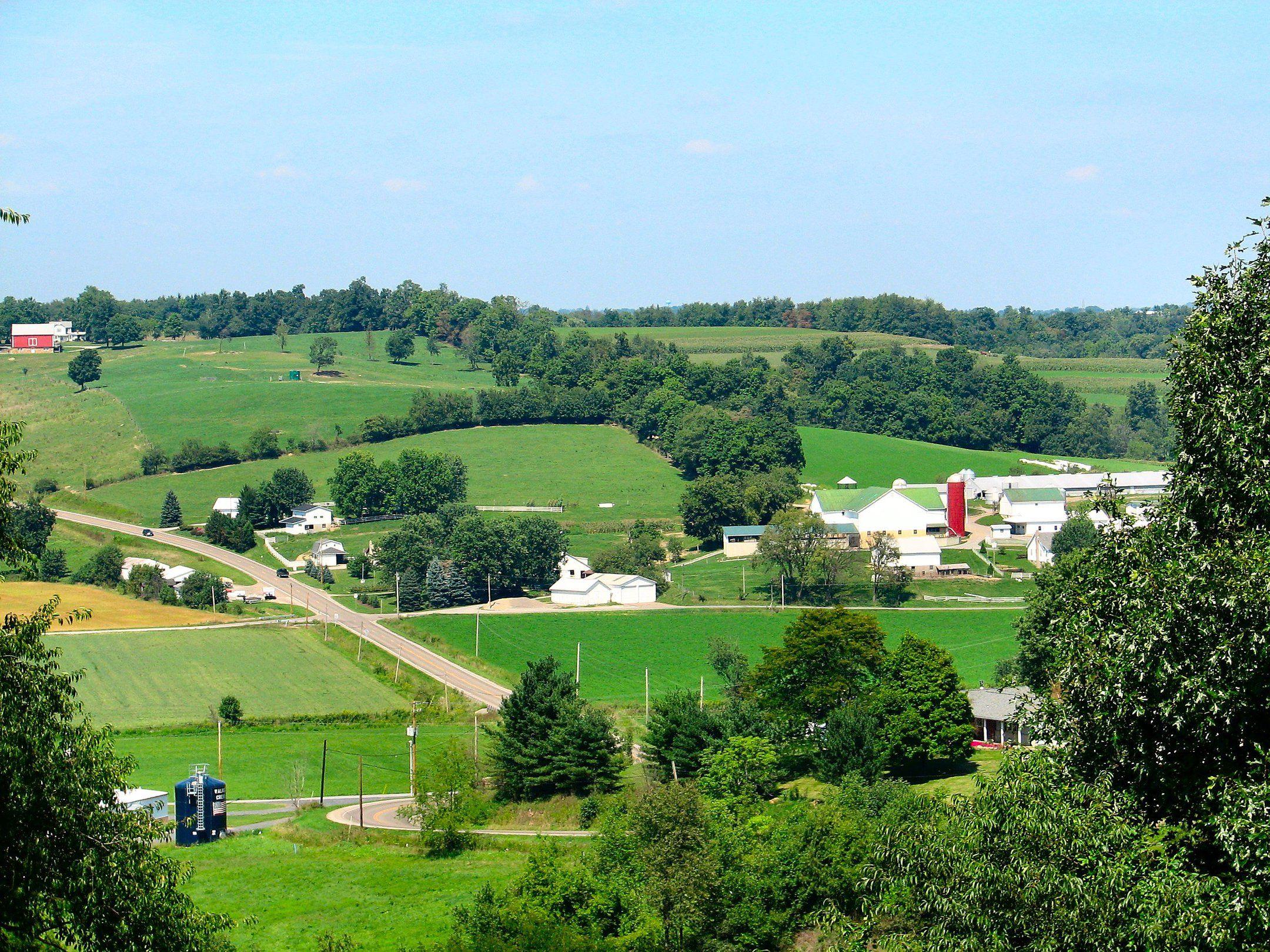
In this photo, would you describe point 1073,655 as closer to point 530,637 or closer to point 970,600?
point 530,637

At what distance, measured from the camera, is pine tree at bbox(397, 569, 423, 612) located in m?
78.9

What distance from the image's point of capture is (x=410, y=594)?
79.2 meters

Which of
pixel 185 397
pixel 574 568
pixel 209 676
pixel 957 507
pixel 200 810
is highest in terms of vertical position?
pixel 185 397

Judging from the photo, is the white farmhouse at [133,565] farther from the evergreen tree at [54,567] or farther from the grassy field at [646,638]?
the grassy field at [646,638]

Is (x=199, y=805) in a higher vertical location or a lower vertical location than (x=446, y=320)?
lower

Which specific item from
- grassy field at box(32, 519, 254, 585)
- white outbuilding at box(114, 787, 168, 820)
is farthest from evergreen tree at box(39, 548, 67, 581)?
white outbuilding at box(114, 787, 168, 820)

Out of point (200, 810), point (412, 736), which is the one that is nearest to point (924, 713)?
point (412, 736)

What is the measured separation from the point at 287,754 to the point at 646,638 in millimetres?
24410

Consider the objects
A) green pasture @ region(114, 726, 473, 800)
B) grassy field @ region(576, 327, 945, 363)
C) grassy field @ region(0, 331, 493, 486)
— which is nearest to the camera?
green pasture @ region(114, 726, 473, 800)

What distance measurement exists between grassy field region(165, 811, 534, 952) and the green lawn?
5.20 metres

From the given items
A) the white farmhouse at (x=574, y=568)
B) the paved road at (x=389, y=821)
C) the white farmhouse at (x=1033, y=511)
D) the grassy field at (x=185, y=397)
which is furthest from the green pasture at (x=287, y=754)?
the grassy field at (x=185, y=397)

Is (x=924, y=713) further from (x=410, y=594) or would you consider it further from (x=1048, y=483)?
(x=1048, y=483)

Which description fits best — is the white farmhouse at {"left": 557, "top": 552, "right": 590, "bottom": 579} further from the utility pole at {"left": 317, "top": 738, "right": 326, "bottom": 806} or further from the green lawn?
the utility pole at {"left": 317, "top": 738, "right": 326, "bottom": 806}

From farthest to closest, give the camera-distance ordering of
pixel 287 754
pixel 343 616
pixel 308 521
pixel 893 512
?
1. pixel 308 521
2. pixel 893 512
3. pixel 343 616
4. pixel 287 754
